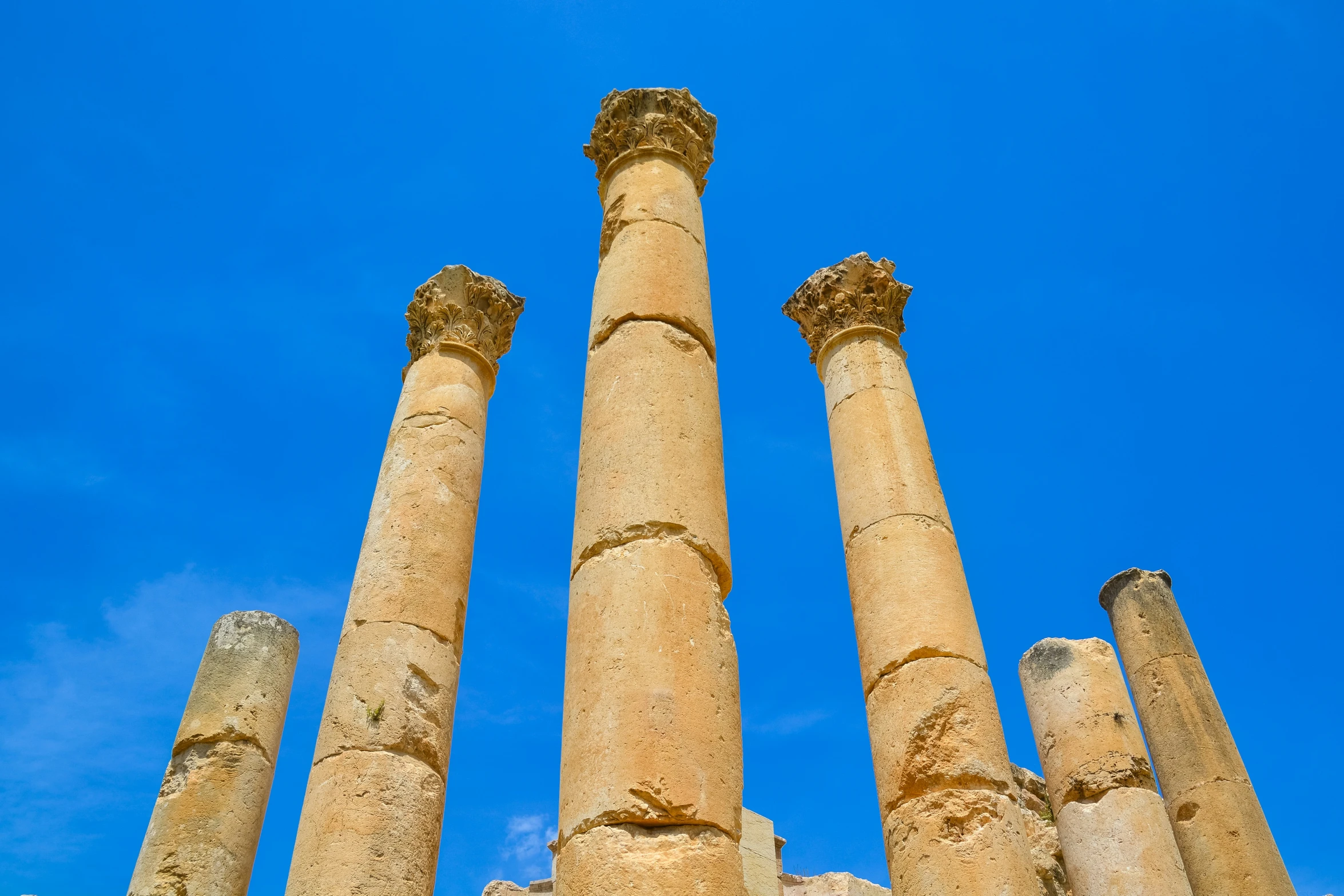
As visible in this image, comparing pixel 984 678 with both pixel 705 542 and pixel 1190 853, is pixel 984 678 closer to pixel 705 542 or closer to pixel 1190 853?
pixel 705 542

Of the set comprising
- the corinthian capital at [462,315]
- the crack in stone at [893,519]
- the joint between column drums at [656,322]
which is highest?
the corinthian capital at [462,315]

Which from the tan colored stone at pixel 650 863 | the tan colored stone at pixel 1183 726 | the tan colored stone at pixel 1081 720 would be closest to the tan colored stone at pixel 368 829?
the tan colored stone at pixel 650 863

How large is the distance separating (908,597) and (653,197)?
467cm

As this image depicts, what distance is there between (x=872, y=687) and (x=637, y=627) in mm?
4616

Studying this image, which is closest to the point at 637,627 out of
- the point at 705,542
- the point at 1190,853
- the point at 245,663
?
the point at 705,542

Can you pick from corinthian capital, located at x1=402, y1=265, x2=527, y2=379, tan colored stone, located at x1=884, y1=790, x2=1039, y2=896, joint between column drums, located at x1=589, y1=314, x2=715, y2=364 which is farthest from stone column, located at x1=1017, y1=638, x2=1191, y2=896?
corinthian capital, located at x1=402, y1=265, x2=527, y2=379

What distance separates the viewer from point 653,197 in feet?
30.8

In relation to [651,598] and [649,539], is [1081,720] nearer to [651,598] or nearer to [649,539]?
[649,539]

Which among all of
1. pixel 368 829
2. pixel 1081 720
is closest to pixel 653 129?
pixel 368 829

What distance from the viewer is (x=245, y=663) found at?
12875 mm

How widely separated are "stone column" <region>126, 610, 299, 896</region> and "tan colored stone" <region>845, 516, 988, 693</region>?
7.23 metres

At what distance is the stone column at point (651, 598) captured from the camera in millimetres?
5488

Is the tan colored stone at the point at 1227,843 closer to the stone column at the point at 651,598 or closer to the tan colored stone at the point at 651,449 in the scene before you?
the tan colored stone at the point at 651,449

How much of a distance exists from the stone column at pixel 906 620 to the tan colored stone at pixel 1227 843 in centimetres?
542
